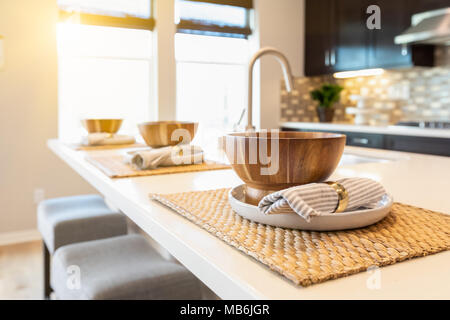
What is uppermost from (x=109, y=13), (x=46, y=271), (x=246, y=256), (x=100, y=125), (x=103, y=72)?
(x=109, y=13)

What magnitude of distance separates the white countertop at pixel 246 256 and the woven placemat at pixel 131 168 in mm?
31

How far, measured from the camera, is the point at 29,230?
11.8 ft

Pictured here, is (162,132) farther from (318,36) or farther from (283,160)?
(318,36)

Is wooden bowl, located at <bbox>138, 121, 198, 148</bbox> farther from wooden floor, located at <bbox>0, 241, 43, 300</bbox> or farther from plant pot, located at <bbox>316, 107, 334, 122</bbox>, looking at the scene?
plant pot, located at <bbox>316, 107, 334, 122</bbox>

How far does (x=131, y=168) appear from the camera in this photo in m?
1.23

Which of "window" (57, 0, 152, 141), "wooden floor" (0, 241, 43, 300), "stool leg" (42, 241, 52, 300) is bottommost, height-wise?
"wooden floor" (0, 241, 43, 300)

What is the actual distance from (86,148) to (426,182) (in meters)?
1.37

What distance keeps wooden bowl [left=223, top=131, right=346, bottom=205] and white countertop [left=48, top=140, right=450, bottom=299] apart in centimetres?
13

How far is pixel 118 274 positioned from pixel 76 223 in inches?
25.7

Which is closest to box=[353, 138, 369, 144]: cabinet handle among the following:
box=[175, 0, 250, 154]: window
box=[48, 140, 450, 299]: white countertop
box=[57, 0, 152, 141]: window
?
box=[175, 0, 250, 154]: window

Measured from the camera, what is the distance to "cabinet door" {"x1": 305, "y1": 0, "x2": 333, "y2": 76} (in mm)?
4531

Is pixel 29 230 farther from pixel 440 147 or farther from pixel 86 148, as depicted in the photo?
pixel 440 147

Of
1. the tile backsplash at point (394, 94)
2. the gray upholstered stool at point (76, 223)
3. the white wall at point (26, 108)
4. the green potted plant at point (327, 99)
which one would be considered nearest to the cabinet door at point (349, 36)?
the green potted plant at point (327, 99)

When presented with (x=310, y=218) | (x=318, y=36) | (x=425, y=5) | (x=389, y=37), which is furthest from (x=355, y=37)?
(x=310, y=218)
